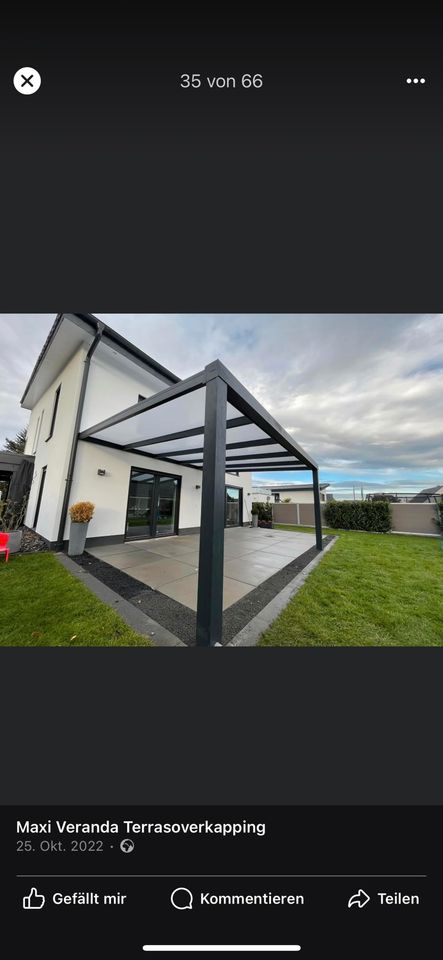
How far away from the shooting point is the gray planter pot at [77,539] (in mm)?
5293

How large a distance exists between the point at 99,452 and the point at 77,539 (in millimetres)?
1895

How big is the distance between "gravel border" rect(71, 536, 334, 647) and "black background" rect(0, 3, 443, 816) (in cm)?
139

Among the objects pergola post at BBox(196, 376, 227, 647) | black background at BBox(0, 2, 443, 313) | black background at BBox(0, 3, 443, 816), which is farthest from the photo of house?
black background at BBox(0, 2, 443, 313)

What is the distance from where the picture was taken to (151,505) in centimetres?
744

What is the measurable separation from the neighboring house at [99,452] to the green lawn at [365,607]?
323 cm

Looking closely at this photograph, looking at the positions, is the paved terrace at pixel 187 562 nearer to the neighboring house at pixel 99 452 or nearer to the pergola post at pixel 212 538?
the neighboring house at pixel 99 452

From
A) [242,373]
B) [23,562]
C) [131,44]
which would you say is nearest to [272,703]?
[131,44]

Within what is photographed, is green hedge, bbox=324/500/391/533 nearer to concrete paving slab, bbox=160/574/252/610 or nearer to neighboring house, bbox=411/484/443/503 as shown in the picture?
neighboring house, bbox=411/484/443/503
